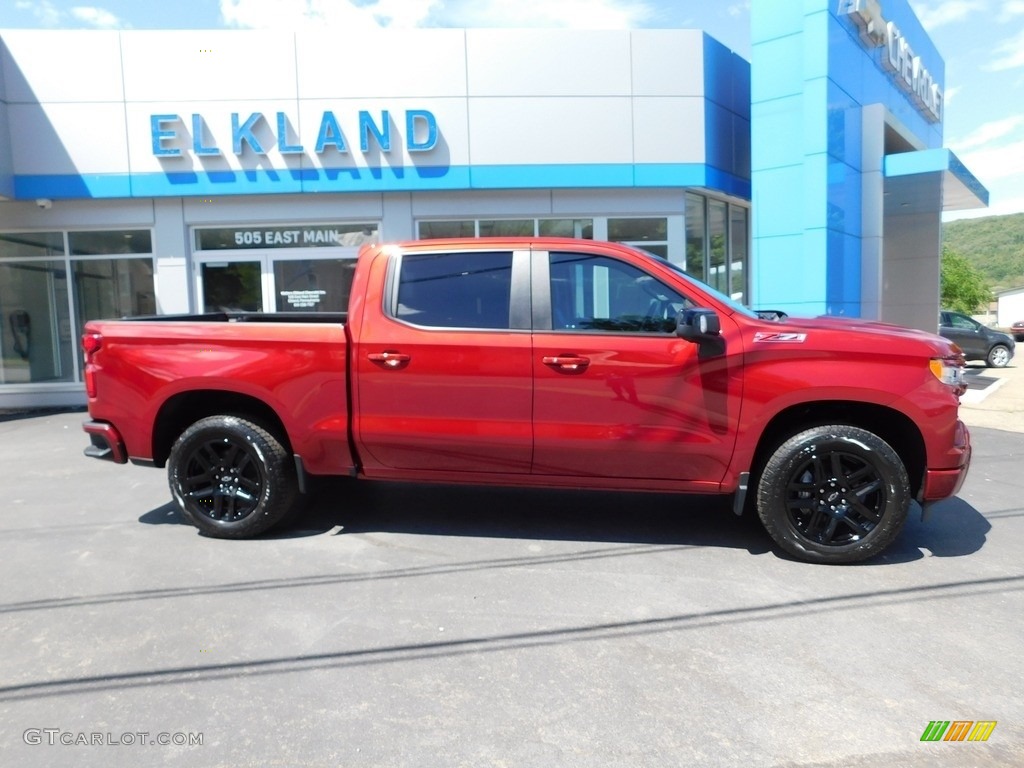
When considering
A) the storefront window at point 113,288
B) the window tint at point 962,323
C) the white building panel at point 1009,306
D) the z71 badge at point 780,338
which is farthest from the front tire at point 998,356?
the white building panel at point 1009,306

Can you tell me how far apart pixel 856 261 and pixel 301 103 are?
30.7ft

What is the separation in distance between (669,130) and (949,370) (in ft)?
28.2

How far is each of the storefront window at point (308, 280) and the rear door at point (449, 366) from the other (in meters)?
7.52

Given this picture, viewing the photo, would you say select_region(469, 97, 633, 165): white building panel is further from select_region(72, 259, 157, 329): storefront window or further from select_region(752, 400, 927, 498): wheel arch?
select_region(752, 400, 927, 498): wheel arch

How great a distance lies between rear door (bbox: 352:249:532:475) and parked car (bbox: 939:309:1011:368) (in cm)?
1668

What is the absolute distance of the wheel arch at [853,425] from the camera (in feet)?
14.9

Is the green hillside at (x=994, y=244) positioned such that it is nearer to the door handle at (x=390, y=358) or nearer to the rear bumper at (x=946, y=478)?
the rear bumper at (x=946, y=478)

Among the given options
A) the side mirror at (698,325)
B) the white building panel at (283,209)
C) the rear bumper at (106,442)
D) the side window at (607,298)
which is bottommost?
the rear bumper at (106,442)

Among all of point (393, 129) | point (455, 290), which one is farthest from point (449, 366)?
point (393, 129)

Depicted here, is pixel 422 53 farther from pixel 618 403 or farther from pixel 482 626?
pixel 482 626

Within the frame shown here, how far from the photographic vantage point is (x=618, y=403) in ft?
14.9

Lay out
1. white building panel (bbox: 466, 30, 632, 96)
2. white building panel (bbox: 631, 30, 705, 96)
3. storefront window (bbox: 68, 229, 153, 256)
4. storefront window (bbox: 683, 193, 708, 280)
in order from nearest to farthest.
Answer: white building panel (bbox: 466, 30, 632, 96)
white building panel (bbox: 631, 30, 705, 96)
storefront window (bbox: 68, 229, 153, 256)
storefront window (bbox: 683, 193, 708, 280)

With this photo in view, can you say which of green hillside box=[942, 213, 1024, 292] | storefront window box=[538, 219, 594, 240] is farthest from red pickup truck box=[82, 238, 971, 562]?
green hillside box=[942, 213, 1024, 292]

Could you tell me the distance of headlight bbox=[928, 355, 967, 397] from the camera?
4.33 meters
